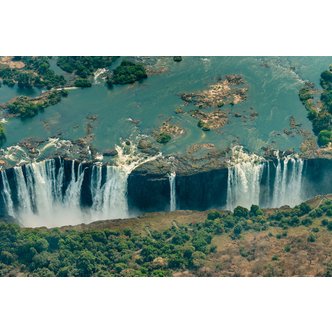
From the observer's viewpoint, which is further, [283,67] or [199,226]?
[283,67]

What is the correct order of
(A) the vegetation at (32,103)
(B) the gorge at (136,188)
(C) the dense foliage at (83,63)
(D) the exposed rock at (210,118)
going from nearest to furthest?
(B) the gorge at (136,188), (D) the exposed rock at (210,118), (A) the vegetation at (32,103), (C) the dense foliage at (83,63)

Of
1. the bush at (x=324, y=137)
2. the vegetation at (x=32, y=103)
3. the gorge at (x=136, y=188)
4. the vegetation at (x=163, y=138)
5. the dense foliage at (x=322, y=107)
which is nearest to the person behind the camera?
the gorge at (x=136, y=188)

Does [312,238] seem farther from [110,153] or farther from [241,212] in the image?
[110,153]

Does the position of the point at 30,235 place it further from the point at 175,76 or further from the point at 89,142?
the point at 175,76

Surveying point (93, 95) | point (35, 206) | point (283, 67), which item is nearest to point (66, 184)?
point (35, 206)

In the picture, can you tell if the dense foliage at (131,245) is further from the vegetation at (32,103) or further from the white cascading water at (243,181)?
the vegetation at (32,103)

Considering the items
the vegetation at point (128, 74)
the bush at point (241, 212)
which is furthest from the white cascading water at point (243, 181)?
the vegetation at point (128, 74)

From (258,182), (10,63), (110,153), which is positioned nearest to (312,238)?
(258,182)
